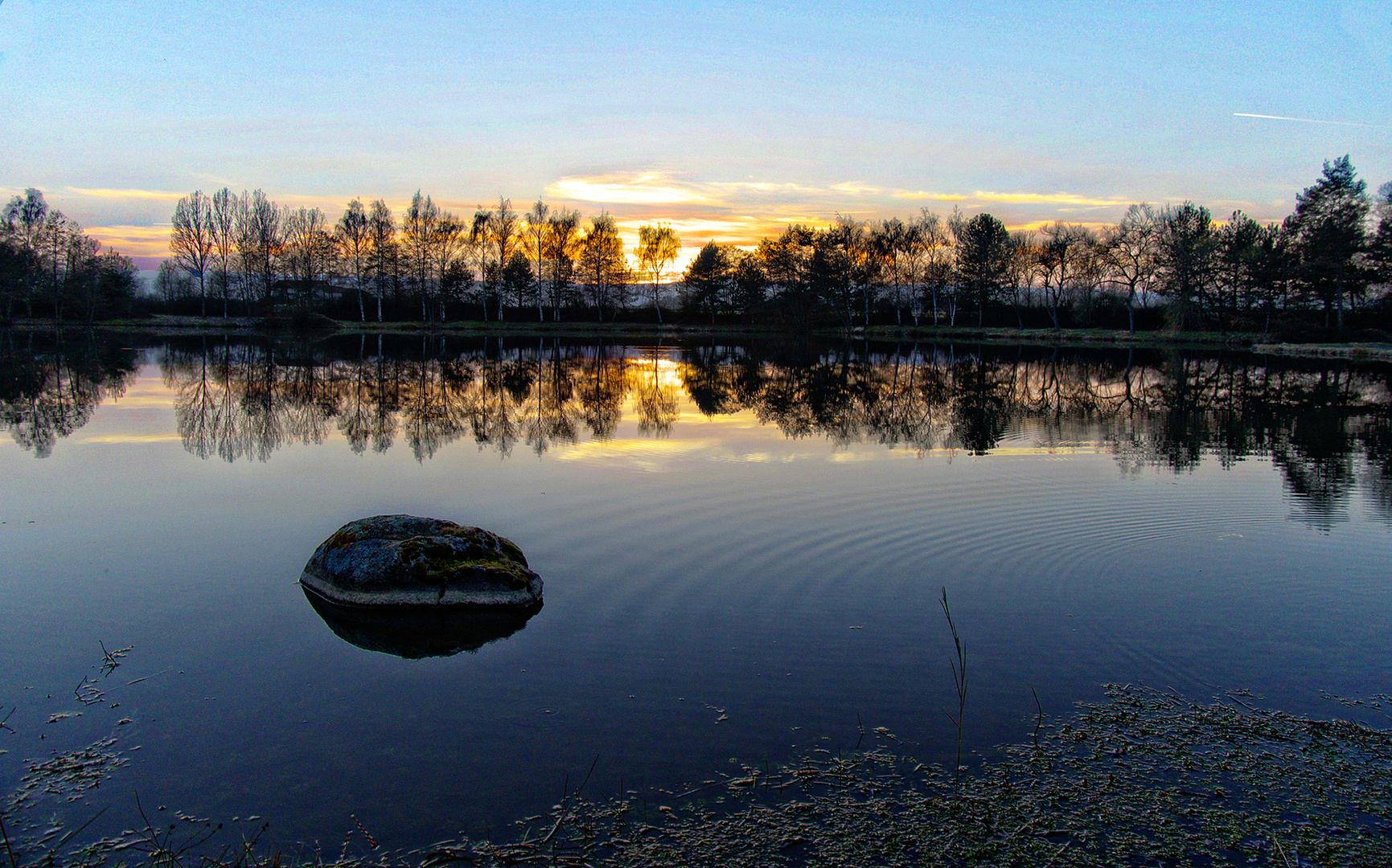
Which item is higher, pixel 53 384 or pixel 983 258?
pixel 983 258

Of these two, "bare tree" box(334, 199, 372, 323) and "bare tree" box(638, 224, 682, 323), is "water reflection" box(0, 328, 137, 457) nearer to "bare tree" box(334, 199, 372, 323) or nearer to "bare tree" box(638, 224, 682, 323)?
"bare tree" box(334, 199, 372, 323)

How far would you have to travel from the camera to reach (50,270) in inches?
2309

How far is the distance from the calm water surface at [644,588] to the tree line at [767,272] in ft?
155

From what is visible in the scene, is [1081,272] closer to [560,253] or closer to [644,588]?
[560,253]

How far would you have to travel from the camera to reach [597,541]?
8391 mm

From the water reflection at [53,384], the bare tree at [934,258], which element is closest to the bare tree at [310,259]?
the water reflection at [53,384]

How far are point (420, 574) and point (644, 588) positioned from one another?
1905 millimetres

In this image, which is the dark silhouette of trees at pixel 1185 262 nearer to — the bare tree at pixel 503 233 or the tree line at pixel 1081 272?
the tree line at pixel 1081 272

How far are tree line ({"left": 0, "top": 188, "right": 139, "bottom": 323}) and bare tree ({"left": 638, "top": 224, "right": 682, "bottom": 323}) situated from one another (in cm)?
4434

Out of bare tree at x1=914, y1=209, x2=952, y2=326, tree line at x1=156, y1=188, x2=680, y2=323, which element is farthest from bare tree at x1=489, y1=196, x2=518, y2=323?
bare tree at x1=914, y1=209, x2=952, y2=326

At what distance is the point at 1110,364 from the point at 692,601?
3793 centimetres

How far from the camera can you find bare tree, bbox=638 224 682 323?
7981cm

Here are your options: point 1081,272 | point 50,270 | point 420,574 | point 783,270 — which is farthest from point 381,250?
point 420,574

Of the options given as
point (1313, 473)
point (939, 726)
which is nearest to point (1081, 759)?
point (939, 726)
